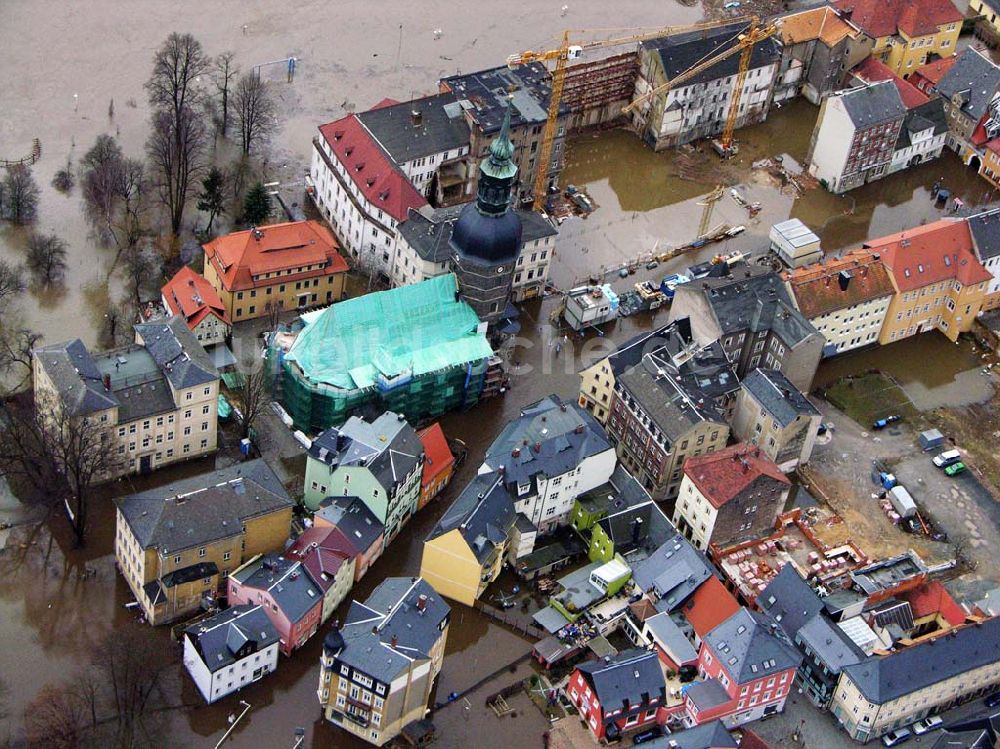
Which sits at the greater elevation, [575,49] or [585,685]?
[575,49]

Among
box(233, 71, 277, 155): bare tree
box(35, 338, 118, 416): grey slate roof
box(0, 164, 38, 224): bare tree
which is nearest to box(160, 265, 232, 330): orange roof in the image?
box(35, 338, 118, 416): grey slate roof

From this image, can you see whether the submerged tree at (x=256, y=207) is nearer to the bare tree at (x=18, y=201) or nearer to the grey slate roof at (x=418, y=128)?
the grey slate roof at (x=418, y=128)

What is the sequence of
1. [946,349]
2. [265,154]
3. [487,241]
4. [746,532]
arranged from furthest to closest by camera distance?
[265,154] → [946,349] → [487,241] → [746,532]

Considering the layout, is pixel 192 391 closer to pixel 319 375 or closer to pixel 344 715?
pixel 319 375

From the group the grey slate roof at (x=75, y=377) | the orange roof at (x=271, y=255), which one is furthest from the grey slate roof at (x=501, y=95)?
the grey slate roof at (x=75, y=377)

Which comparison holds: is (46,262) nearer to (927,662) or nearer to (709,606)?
(709,606)

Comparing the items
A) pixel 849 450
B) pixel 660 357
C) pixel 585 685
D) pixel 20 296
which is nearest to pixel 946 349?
pixel 849 450
